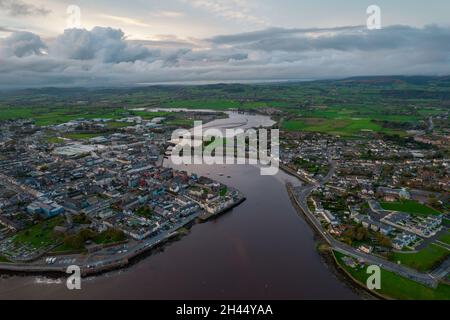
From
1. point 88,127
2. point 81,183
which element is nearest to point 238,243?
point 81,183

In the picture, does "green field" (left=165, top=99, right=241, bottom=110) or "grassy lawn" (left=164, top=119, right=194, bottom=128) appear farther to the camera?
"green field" (left=165, top=99, right=241, bottom=110)

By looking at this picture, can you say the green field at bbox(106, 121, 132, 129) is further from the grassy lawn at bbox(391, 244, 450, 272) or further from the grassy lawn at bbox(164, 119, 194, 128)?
the grassy lawn at bbox(391, 244, 450, 272)

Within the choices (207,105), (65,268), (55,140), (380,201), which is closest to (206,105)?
(207,105)

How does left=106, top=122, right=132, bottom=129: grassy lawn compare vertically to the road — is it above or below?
above

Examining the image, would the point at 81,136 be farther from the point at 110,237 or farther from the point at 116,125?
the point at 110,237

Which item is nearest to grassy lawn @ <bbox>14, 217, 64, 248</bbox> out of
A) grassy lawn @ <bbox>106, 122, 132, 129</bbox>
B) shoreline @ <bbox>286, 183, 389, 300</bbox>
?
shoreline @ <bbox>286, 183, 389, 300</bbox>

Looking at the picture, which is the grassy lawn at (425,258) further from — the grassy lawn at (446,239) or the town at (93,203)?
the town at (93,203)

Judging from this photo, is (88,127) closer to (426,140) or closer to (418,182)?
(418,182)

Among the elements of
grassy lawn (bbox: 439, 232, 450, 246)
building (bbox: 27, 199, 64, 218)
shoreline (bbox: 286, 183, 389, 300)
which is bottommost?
shoreline (bbox: 286, 183, 389, 300)
